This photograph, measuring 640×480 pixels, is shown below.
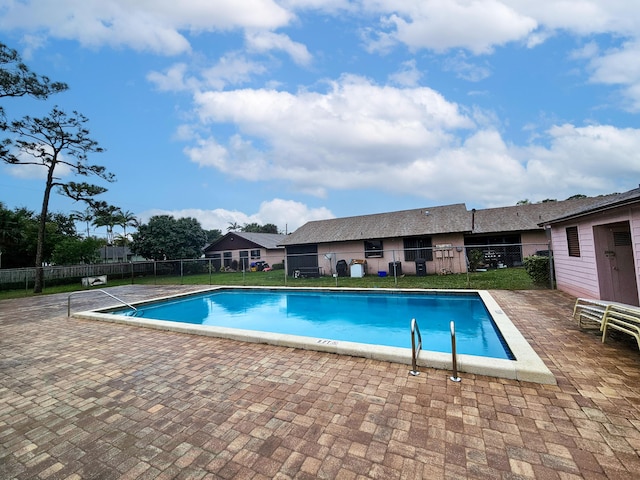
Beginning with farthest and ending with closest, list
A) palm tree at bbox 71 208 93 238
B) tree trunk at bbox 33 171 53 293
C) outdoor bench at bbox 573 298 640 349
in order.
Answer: palm tree at bbox 71 208 93 238 → tree trunk at bbox 33 171 53 293 → outdoor bench at bbox 573 298 640 349

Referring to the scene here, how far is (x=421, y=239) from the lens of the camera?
1634 cm

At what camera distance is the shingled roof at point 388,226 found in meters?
16.1

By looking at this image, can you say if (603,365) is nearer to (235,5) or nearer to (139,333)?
(139,333)

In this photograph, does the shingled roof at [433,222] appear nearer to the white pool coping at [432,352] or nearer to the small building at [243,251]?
the small building at [243,251]

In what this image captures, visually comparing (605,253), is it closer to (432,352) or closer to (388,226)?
(432,352)

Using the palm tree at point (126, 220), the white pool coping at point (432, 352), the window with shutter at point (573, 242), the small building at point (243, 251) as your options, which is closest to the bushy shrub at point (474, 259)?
the window with shutter at point (573, 242)

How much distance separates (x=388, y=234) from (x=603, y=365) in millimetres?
13164

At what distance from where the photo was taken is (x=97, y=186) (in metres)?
17.5

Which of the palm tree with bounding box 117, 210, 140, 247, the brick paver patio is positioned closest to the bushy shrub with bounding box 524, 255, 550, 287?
the brick paver patio

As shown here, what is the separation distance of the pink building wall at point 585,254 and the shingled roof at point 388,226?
6.44 metres

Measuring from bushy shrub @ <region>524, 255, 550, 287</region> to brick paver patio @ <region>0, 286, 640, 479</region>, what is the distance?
6033 mm

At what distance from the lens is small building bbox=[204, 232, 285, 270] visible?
2684 centimetres

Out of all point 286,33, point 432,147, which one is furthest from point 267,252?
point 286,33

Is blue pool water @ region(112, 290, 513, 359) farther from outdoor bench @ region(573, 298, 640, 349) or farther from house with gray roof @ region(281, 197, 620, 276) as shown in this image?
house with gray roof @ region(281, 197, 620, 276)
